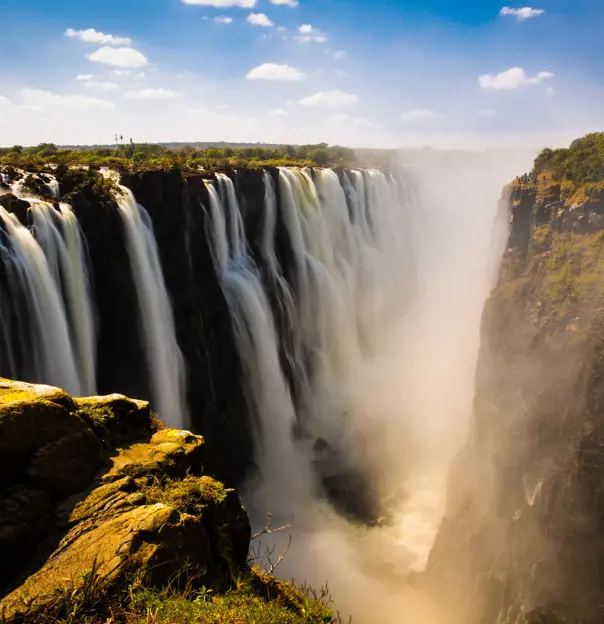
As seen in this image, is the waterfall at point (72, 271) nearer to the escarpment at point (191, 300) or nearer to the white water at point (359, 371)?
the escarpment at point (191, 300)

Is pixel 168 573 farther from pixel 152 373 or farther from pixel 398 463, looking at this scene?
pixel 398 463

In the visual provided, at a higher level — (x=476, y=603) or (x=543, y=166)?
(x=543, y=166)

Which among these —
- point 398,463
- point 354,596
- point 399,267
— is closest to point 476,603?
point 354,596

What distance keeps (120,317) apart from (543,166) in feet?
71.6

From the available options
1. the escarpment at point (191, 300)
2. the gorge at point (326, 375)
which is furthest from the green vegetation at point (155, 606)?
the escarpment at point (191, 300)

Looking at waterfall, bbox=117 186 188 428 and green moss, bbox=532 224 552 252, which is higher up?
green moss, bbox=532 224 552 252

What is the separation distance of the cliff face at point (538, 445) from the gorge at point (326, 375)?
0.23 feet

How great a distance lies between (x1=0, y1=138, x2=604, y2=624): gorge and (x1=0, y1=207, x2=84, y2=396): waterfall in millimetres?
51

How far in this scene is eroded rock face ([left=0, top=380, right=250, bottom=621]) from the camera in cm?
468

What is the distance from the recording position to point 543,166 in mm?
23922

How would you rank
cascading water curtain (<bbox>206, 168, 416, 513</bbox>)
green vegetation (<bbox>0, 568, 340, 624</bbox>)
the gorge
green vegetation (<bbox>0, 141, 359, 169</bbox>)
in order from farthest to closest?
cascading water curtain (<bbox>206, 168, 416, 513</bbox>), green vegetation (<bbox>0, 141, 359, 169</bbox>), the gorge, green vegetation (<bbox>0, 568, 340, 624</bbox>)

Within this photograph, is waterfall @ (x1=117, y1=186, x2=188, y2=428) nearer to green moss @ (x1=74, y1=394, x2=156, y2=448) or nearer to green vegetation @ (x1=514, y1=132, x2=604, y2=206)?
green moss @ (x1=74, y1=394, x2=156, y2=448)

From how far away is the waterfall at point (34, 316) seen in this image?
44.8 ft

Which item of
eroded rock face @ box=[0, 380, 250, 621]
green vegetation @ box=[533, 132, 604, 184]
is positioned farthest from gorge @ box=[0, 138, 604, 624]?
green vegetation @ box=[533, 132, 604, 184]
